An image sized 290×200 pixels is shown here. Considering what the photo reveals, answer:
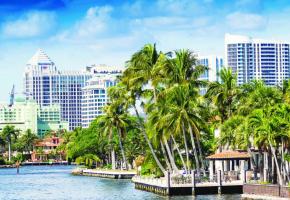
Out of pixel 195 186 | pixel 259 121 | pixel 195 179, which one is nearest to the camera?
pixel 259 121

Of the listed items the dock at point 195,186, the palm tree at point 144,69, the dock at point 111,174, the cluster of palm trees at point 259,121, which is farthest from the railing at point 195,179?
the dock at point 111,174

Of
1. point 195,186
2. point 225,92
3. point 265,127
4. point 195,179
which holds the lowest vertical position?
point 195,186

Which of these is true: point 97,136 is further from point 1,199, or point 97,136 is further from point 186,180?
point 186,180

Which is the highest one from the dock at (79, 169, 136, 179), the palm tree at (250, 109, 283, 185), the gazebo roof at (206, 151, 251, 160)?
the palm tree at (250, 109, 283, 185)

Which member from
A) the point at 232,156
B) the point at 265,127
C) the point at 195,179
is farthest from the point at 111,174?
the point at 265,127

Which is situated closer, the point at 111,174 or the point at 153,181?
the point at 153,181

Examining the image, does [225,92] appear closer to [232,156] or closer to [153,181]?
[232,156]

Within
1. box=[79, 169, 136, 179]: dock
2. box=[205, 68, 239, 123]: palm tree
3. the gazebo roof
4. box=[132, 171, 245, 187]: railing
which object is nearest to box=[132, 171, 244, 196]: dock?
box=[132, 171, 245, 187]: railing

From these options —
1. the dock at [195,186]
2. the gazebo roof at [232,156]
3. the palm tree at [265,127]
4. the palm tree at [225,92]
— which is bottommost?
the dock at [195,186]

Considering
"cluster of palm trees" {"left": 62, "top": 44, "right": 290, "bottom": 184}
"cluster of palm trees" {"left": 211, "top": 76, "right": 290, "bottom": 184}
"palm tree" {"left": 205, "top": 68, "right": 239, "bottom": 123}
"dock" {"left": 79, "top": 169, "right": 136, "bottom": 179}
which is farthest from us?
"dock" {"left": 79, "top": 169, "right": 136, "bottom": 179}

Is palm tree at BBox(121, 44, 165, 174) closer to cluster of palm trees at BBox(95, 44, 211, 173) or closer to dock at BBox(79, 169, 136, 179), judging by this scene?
cluster of palm trees at BBox(95, 44, 211, 173)

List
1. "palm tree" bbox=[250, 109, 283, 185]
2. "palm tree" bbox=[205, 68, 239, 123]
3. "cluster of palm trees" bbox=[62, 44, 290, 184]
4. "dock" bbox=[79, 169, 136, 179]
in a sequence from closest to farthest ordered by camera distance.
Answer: "palm tree" bbox=[250, 109, 283, 185] → "cluster of palm trees" bbox=[62, 44, 290, 184] → "palm tree" bbox=[205, 68, 239, 123] → "dock" bbox=[79, 169, 136, 179]

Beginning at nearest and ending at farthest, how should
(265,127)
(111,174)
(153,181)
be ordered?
(265,127), (153,181), (111,174)

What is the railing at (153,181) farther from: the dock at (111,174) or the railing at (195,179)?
the dock at (111,174)
